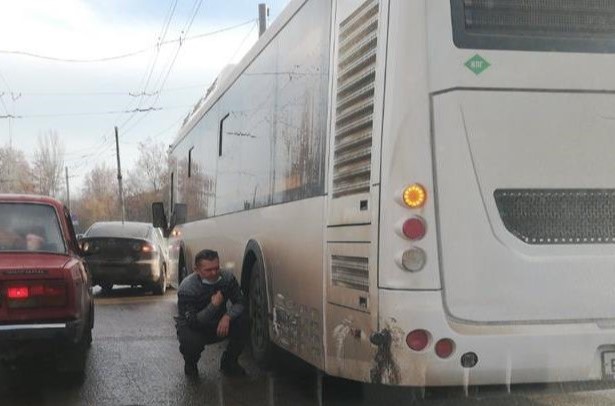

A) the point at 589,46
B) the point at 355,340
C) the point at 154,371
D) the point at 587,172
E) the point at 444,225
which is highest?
the point at 589,46

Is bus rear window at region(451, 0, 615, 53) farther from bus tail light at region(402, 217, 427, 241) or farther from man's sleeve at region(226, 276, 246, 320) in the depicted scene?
man's sleeve at region(226, 276, 246, 320)

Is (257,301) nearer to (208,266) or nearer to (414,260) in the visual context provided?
(208,266)

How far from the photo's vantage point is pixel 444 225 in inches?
152

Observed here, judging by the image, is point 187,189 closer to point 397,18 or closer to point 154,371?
point 154,371

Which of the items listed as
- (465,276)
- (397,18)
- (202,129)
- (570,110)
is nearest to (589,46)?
(570,110)


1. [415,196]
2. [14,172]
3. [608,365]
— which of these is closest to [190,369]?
[415,196]

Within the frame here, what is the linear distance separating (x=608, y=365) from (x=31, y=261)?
465cm

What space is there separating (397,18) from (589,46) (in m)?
1.13

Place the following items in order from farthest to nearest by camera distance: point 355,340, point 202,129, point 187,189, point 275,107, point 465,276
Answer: point 187,189
point 202,129
point 275,107
point 355,340
point 465,276

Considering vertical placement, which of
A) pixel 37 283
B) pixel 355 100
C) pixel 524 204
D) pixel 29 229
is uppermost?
pixel 355 100

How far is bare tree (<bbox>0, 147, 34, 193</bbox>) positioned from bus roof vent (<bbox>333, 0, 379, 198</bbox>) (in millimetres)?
60908

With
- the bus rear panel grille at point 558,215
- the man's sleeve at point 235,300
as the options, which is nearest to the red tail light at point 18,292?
the man's sleeve at point 235,300

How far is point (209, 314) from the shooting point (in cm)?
659

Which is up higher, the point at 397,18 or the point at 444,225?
the point at 397,18
